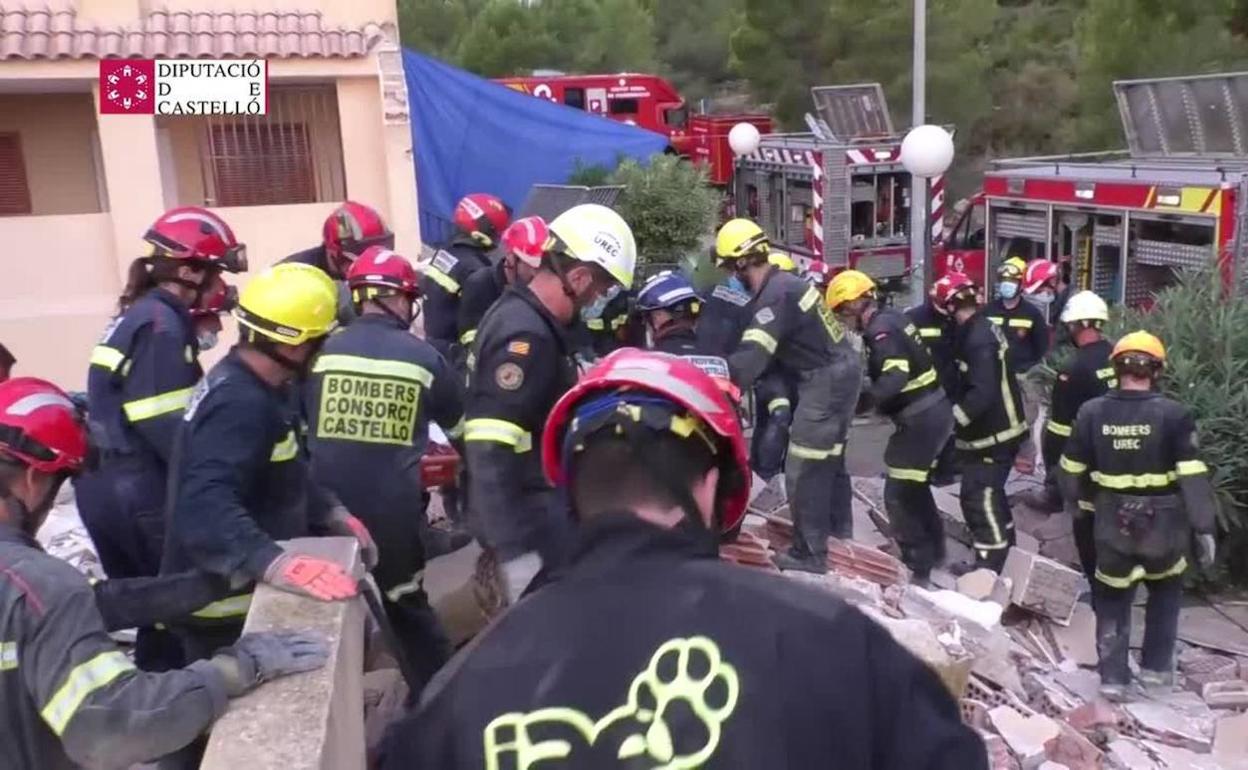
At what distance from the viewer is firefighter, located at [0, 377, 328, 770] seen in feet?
6.67

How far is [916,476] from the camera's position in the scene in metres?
6.50

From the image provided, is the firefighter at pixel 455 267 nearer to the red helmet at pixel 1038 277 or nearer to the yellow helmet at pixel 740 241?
the yellow helmet at pixel 740 241

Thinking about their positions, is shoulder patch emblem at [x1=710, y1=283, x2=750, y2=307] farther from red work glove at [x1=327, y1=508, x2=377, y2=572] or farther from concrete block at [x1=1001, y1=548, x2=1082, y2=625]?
red work glove at [x1=327, y1=508, x2=377, y2=572]

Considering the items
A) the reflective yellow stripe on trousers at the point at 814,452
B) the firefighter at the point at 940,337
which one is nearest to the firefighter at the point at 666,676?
the reflective yellow stripe on trousers at the point at 814,452

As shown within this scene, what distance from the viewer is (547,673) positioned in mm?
1308

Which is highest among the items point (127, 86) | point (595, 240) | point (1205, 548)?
point (127, 86)

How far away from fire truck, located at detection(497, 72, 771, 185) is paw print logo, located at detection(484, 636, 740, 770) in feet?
57.6

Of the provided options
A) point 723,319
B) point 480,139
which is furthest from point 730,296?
point 480,139

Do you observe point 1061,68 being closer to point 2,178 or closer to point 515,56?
point 515,56

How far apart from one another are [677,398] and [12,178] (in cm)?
1126

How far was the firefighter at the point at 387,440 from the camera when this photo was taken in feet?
13.0

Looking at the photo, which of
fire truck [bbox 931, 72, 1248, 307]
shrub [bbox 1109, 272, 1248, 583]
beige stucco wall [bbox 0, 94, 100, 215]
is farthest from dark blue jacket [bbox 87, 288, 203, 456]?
beige stucco wall [bbox 0, 94, 100, 215]

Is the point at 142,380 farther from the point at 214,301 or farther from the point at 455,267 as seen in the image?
the point at 455,267

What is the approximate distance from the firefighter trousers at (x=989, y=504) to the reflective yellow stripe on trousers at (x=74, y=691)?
5.45 meters
